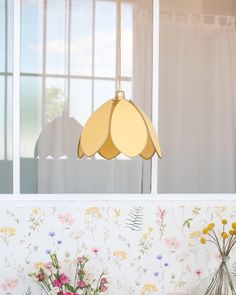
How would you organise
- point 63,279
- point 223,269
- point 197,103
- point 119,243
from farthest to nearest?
point 197,103, point 119,243, point 223,269, point 63,279

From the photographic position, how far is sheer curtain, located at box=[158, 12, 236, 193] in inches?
113

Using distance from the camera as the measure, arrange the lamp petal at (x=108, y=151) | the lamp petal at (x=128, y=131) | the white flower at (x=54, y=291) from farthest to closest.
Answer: the white flower at (x=54, y=291) < the lamp petal at (x=108, y=151) < the lamp petal at (x=128, y=131)

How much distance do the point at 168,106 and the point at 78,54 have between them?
637mm

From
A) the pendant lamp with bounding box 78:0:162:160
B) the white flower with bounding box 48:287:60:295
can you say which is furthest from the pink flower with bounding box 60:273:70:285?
the pendant lamp with bounding box 78:0:162:160

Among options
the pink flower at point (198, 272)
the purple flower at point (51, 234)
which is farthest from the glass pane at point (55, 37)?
the pink flower at point (198, 272)

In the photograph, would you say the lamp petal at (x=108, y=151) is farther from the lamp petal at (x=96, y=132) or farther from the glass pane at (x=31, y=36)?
the glass pane at (x=31, y=36)

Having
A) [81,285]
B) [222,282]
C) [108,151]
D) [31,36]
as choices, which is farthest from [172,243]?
[31,36]

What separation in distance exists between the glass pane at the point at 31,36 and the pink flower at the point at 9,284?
117 centimetres

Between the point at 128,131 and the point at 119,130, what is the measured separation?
0.03m

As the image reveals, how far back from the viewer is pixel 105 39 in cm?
278

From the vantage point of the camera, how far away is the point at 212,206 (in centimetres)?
277

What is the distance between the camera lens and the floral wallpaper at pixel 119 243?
255cm

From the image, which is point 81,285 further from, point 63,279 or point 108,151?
point 108,151

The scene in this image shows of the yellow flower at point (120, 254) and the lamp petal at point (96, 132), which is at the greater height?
the lamp petal at point (96, 132)
